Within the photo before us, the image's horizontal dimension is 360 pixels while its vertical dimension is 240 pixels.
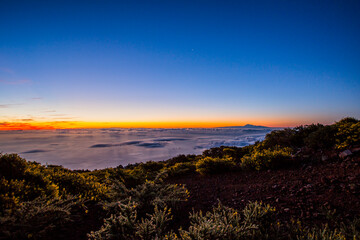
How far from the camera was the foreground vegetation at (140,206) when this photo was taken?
2.15 meters

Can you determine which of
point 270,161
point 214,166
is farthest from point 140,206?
point 270,161

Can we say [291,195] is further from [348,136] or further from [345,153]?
[348,136]

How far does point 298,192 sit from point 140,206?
3.48m

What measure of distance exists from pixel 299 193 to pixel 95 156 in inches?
543

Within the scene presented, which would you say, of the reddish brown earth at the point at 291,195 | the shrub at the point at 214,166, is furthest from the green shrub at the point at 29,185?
the shrub at the point at 214,166

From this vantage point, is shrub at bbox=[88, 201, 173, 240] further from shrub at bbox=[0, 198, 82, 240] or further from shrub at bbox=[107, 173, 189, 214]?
shrub at bbox=[107, 173, 189, 214]

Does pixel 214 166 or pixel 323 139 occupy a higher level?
pixel 323 139

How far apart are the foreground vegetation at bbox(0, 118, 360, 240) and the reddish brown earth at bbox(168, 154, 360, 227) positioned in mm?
235

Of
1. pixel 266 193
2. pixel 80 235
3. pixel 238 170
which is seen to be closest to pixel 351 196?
pixel 266 193

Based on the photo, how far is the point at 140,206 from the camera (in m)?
3.56

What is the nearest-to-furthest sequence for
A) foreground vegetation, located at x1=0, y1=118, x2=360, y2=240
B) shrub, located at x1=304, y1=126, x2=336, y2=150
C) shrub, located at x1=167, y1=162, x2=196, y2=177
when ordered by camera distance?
1. foreground vegetation, located at x1=0, y1=118, x2=360, y2=240
2. shrub, located at x1=304, y1=126, x2=336, y2=150
3. shrub, located at x1=167, y1=162, x2=196, y2=177

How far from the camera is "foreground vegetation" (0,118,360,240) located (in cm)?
215

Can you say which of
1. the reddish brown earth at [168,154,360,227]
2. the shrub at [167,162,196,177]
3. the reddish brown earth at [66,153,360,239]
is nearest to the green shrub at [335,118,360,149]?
the reddish brown earth at [66,153,360,239]

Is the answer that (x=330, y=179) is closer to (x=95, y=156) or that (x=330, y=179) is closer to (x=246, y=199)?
(x=246, y=199)
